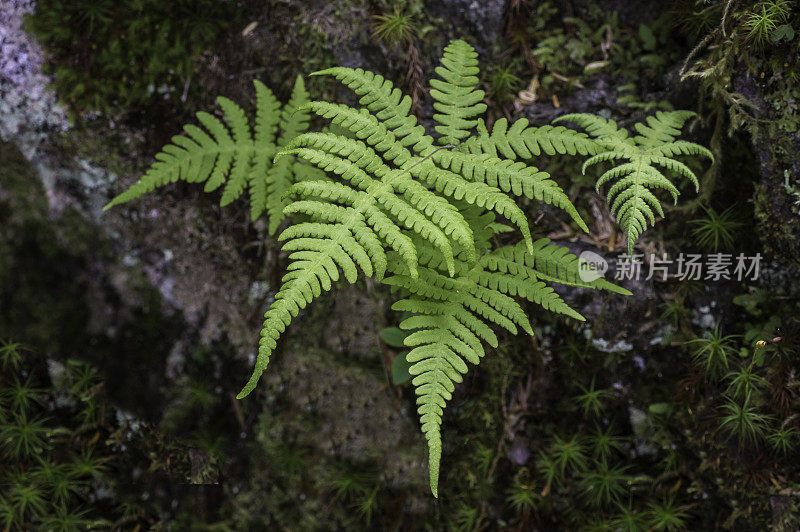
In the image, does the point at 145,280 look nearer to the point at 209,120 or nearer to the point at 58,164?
the point at 58,164

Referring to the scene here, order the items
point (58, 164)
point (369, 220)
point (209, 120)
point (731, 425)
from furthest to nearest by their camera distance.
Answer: point (58, 164) → point (209, 120) → point (731, 425) → point (369, 220)

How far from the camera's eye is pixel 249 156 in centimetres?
367

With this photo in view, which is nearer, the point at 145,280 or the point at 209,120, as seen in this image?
the point at 209,120

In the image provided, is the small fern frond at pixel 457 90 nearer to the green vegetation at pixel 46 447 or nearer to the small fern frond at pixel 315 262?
the small fern frond at pixel 315 262

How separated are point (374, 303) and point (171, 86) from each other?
2.33 metres

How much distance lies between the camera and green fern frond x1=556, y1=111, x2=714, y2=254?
2.92 m

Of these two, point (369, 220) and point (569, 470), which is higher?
point (369, 220)

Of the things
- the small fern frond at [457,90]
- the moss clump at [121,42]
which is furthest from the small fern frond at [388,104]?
the moss clump at [121,42]

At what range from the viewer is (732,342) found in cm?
353

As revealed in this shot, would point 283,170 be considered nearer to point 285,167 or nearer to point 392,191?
point 285,167

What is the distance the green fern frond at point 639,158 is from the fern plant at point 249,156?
181 centimetres

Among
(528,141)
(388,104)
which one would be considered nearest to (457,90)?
(388,104)

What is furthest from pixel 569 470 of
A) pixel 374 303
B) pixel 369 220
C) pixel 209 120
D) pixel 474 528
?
pixel 209 120

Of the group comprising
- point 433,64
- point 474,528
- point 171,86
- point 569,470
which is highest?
point 433,64
